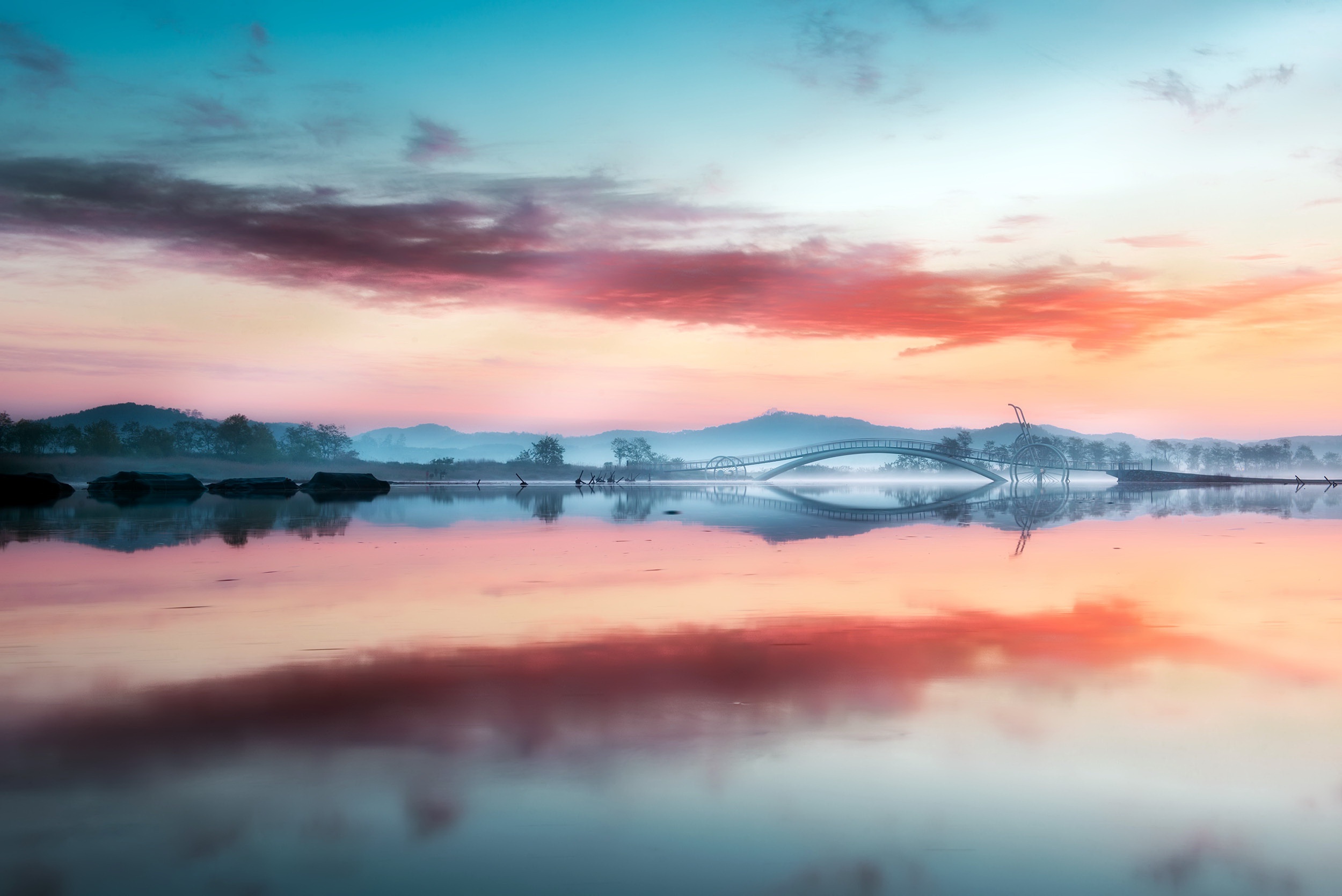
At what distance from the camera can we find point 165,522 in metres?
31.1

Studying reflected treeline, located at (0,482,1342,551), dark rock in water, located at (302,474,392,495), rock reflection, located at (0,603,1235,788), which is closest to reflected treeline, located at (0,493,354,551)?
reflected treeline, located at (0,482,1342,551)

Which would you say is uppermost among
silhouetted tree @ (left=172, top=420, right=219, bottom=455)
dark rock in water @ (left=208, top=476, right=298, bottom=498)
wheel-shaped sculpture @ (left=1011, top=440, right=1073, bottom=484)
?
silhouetted tree @ (left=172, top=420, right=219, bottom=455)

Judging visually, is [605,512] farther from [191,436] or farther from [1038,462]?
[191,436]

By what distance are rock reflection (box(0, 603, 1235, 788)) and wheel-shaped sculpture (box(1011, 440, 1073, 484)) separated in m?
119

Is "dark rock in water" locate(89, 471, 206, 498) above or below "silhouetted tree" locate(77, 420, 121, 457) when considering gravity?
below

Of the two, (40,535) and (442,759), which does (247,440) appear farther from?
(442,759)

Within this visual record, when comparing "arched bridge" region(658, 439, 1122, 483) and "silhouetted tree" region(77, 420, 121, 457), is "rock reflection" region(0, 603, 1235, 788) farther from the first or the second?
"silhouetted tree" region(77, 420, 121, 457)

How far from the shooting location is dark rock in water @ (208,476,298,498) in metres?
67.2

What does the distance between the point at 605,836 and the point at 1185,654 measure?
7.39 m

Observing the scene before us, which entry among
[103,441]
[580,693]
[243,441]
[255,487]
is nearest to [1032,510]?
[580,693]

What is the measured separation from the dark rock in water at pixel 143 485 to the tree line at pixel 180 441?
68039 millimetres

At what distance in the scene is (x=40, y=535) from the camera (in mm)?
24938

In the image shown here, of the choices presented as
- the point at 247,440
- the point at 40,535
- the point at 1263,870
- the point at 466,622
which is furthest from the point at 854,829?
the point at 247,440

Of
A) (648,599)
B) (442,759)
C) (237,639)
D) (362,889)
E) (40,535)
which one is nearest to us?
(362,889)
